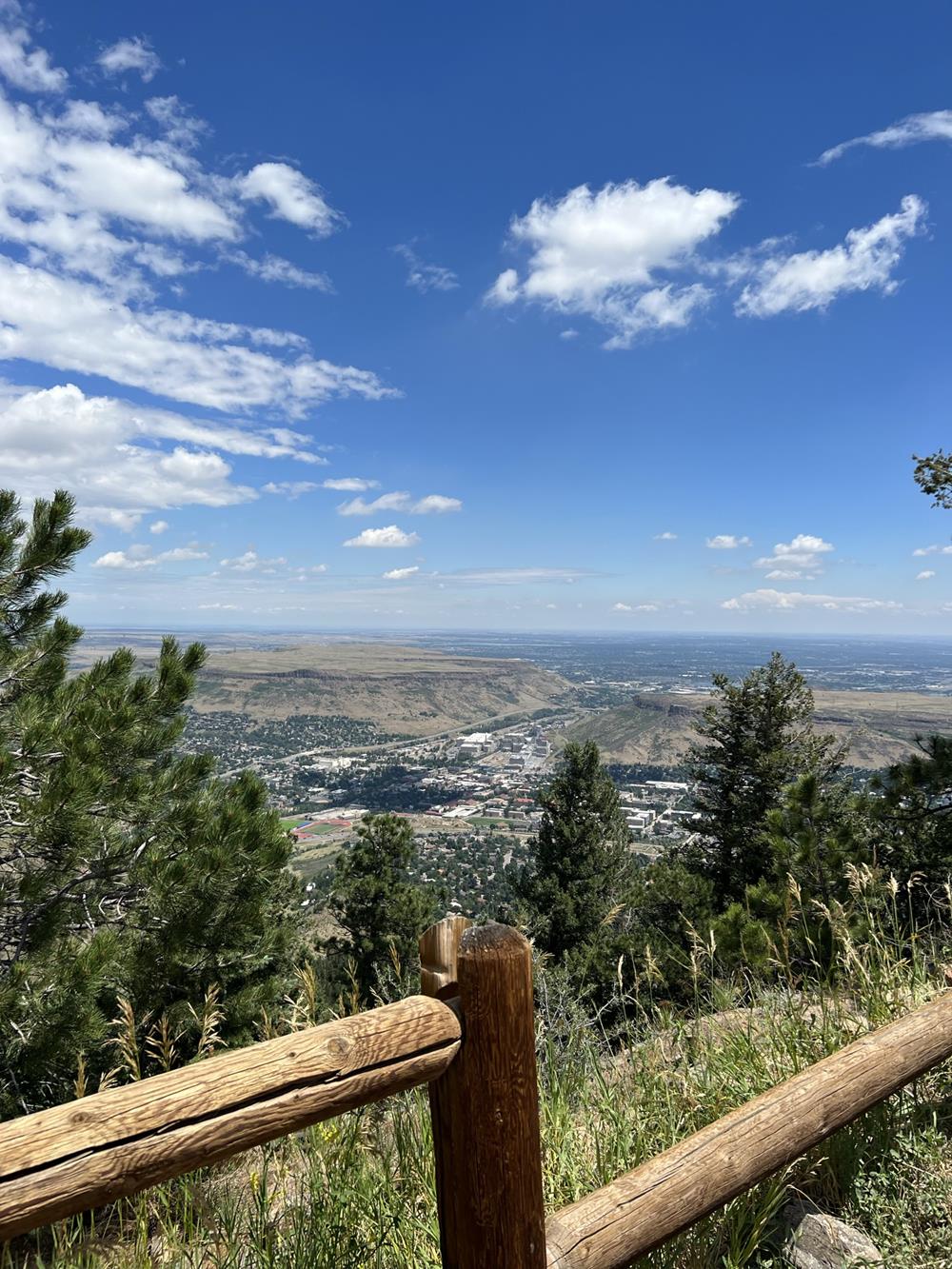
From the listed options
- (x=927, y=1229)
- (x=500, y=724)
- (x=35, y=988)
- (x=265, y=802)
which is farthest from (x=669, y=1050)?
(x=500, y=724)

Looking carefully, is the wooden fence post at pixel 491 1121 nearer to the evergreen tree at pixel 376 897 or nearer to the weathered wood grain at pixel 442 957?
the weathered wood grain at pixel 442 957

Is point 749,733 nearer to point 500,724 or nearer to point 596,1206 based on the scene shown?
point 596,1206

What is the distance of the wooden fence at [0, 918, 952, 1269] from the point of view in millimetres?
999

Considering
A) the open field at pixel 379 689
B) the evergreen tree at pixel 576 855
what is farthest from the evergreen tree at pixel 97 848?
the open field at pixel 379 689

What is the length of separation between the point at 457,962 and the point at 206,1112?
53cm

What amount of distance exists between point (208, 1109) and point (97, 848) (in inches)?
202

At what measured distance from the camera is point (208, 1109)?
1.09 meters

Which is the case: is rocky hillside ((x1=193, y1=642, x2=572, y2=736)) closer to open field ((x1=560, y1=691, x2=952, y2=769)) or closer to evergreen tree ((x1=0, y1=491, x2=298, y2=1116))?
open field ((x1=560, y1=691, x2=952, y2=769))

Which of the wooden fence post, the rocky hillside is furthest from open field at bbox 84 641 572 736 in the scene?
the wooden fence post

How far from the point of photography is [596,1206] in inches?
63.9

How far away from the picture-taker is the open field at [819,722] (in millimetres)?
59438

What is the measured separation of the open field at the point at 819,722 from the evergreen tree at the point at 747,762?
135 ft

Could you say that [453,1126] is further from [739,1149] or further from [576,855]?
[576,855]

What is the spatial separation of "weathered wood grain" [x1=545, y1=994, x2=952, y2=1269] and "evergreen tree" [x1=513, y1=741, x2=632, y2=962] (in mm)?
16495
